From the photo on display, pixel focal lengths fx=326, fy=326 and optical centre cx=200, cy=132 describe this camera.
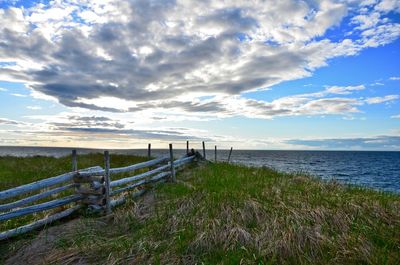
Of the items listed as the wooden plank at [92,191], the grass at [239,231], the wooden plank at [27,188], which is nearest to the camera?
the grass at [239,231]

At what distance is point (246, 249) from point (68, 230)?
408 centimetres

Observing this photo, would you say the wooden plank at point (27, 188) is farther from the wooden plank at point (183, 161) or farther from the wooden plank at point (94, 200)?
the wooden plank at point (183, 161)

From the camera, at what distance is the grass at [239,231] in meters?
5.81

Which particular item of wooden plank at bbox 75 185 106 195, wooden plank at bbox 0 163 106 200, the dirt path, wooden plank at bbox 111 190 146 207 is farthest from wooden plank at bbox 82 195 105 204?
wooden plank at bbox 0 163 106 200

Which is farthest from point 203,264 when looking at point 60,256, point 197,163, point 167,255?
point 197,163

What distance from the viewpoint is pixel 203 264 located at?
5465 mm

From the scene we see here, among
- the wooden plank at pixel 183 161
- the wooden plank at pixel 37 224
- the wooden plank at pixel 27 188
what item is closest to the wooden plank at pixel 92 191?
the wooden plank at pixel 37 224

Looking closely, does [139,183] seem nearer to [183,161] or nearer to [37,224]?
[37,224]

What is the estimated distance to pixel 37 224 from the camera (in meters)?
7.50

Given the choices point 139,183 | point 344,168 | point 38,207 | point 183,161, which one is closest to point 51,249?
point 38,207

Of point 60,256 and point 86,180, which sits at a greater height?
point 86,180

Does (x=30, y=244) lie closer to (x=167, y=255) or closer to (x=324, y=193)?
(x=167, y=255)

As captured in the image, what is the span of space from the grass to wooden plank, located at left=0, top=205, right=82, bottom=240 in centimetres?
19

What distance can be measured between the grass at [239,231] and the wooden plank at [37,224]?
Answer: 19 centimetres
